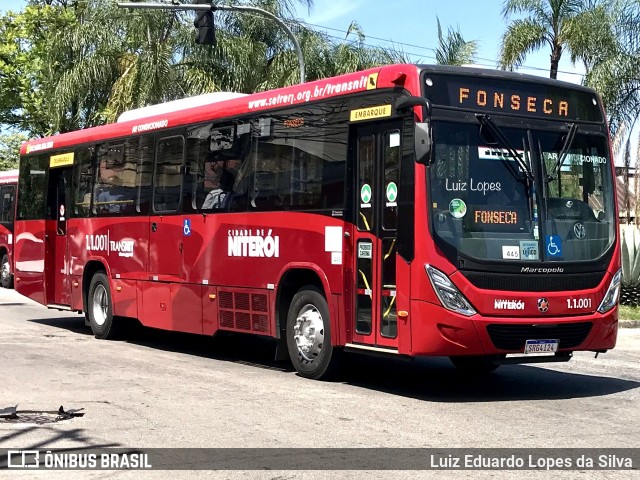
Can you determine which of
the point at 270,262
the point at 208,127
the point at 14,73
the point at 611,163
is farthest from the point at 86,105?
the point at 611,163

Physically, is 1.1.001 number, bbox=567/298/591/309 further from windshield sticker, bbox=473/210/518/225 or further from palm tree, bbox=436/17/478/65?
palm tree, bbox=436/17/478/65

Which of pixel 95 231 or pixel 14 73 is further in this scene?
pixel 14 73

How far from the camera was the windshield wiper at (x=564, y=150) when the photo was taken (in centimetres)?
1077

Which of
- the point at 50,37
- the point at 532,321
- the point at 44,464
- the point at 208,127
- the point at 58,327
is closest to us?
the point at 44,464

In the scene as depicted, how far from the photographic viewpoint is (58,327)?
18.3m

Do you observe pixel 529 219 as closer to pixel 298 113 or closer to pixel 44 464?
pixel 298 113

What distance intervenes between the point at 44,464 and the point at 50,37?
29209mm

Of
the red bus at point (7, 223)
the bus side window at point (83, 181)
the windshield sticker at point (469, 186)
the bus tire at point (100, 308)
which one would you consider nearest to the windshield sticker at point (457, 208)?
the windshield sticker at point (469, 186)

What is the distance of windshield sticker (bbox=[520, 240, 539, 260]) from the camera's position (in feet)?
34.1

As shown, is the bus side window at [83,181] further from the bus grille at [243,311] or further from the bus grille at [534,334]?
the bus grille at [534,334]

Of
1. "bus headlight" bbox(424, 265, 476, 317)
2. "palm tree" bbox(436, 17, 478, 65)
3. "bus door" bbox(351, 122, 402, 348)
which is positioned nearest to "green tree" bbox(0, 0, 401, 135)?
"palm tree" bbox(436, 17, 478, 65)

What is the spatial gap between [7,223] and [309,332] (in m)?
21.4

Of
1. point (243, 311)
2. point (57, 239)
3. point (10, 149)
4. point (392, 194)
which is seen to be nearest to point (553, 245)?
point (392, 194)

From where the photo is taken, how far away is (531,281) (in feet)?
34.0
